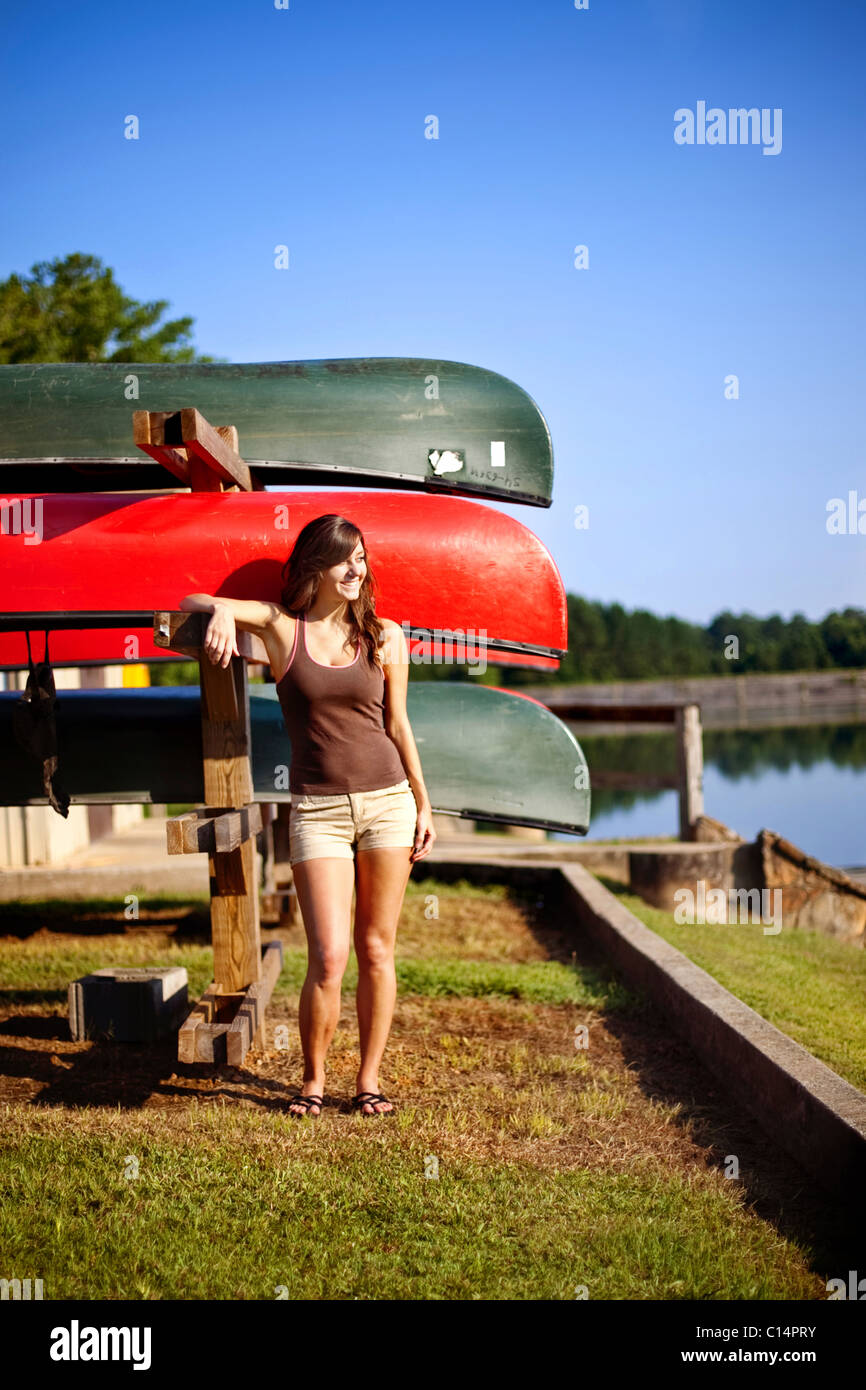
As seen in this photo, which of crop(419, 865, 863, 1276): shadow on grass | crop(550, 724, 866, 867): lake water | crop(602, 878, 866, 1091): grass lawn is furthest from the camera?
crop(550, 724, 866, 867): lake water

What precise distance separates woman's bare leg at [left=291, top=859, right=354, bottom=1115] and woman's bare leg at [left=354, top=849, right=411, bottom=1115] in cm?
6

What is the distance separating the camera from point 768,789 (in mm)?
29250

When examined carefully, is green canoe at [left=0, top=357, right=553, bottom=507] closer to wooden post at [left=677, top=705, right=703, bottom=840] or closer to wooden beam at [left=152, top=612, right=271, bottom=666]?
wooden beam at [left=152, top=612, right=271, bottom=666]

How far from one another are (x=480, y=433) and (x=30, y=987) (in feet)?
10.8

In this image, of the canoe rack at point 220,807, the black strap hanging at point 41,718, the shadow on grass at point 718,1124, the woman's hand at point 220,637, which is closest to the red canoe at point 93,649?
the black strap hanging at point 41,718

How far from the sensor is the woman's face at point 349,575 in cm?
352

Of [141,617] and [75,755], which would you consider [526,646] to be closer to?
[141,617]

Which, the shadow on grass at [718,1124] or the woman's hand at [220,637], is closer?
the shadow on grass at [718,1124]

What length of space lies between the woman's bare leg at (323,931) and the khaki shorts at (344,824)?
4cm

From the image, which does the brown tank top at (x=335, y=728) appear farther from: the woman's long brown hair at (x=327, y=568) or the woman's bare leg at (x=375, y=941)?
the woman's bare leg at (x=375, y=941)

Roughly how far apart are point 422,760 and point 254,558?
140 cm

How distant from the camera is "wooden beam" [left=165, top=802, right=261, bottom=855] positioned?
3.56m

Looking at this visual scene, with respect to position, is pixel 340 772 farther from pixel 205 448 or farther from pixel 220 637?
pixel 205 448

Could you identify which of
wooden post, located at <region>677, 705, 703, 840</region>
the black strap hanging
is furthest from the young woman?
wooden post, located at <region>677, 705, 703, 840</region>
